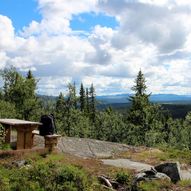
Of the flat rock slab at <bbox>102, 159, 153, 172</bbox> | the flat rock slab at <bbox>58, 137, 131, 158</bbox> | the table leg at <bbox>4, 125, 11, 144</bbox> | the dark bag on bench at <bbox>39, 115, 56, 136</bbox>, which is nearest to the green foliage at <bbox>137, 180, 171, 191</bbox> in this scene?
the flat rock slab at <bbox>102, 159, 153, 172</bbox>

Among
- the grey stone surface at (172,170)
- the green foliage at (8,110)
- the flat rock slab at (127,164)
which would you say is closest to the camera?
the grey stone surface at (172,170)

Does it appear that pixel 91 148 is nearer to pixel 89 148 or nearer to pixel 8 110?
pixel 89 148

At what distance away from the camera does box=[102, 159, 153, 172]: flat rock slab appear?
59.3ft

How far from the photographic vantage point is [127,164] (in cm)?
1895

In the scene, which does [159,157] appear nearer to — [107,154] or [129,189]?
[107,154]

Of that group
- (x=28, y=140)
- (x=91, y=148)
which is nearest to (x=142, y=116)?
(x=91, y=148)

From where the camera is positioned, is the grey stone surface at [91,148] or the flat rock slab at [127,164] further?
the grey stone surface at [91,148]

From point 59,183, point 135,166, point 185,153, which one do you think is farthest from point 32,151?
point 185,153

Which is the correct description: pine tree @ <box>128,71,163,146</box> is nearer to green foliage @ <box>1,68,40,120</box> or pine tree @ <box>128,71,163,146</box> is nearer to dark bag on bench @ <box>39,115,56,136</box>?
green foliage @ <box>1,68,40,120</box>

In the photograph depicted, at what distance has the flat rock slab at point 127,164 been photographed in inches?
712

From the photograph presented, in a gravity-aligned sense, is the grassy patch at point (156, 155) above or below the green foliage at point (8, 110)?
below

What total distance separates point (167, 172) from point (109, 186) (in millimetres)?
2651

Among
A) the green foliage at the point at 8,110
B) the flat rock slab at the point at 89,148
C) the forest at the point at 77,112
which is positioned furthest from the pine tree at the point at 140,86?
the flat rock slab at the point at 89,148

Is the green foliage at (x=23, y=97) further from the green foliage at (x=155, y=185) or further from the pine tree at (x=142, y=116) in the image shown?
the green foliage at (x=155, y=185)
